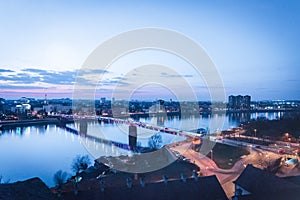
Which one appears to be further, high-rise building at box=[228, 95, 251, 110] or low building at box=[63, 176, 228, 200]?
high-rise building at box=[228, 95, 251, 110]

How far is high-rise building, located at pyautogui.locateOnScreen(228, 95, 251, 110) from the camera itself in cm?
2881

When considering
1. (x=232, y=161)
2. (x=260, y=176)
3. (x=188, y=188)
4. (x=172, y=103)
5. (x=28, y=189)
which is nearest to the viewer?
(x=28, y=189)

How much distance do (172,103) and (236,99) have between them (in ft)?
20.2

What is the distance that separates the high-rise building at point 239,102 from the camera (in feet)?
94.5

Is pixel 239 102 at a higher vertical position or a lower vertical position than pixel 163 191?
higher

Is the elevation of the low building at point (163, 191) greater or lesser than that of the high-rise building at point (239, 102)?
lesser

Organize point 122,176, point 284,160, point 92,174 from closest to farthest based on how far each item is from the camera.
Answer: point 122,176 < point 92,174 < point 284,160

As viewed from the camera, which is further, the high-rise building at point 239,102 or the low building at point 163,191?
the high-rise building at point 239,102

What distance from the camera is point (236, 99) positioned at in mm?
29250

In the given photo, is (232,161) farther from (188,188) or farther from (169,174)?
(188,188)

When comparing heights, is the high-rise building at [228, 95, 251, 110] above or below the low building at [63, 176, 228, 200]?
above

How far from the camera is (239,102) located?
A: 96.0ft

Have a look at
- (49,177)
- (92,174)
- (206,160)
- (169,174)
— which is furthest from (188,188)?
(49,177)

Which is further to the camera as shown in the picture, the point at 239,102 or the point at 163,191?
the point at 239,102
